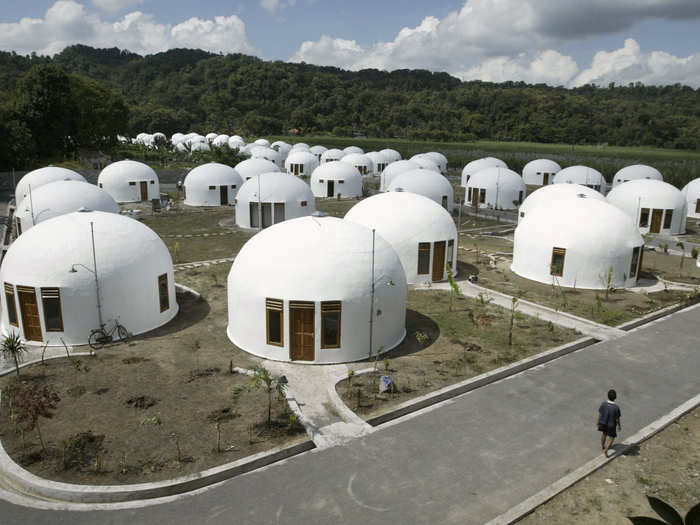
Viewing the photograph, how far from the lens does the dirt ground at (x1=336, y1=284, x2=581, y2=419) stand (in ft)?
45.4

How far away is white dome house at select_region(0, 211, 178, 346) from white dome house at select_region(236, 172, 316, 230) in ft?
63.9

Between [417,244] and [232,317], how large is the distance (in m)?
10.3

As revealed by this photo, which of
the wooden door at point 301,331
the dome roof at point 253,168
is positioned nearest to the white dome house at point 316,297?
the wooden door at point 301,331

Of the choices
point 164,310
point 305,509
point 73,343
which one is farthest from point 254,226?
point 305,509

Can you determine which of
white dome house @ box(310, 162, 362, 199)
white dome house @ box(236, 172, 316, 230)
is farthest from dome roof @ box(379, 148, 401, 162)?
white dome house @ box(236, 172, 316, 230)

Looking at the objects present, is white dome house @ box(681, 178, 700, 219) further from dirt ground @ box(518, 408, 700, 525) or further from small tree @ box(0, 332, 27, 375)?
small tree @ box(0, 332, 27, 375)

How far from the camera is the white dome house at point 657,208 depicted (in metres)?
37.4

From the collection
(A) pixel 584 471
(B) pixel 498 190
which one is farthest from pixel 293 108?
(A) pixel 584 471

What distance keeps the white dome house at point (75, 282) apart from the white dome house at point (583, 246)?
17666 mm

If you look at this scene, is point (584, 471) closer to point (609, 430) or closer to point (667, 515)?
point (609, 430)

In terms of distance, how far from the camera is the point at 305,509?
9.45 metres

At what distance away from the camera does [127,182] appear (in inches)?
1809

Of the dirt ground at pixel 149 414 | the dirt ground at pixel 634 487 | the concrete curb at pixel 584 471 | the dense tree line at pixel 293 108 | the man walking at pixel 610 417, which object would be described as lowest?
the dirt ground at pixel 634 487

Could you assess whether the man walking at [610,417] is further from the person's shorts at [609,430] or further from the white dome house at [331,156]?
the white dome house at [331,156]
